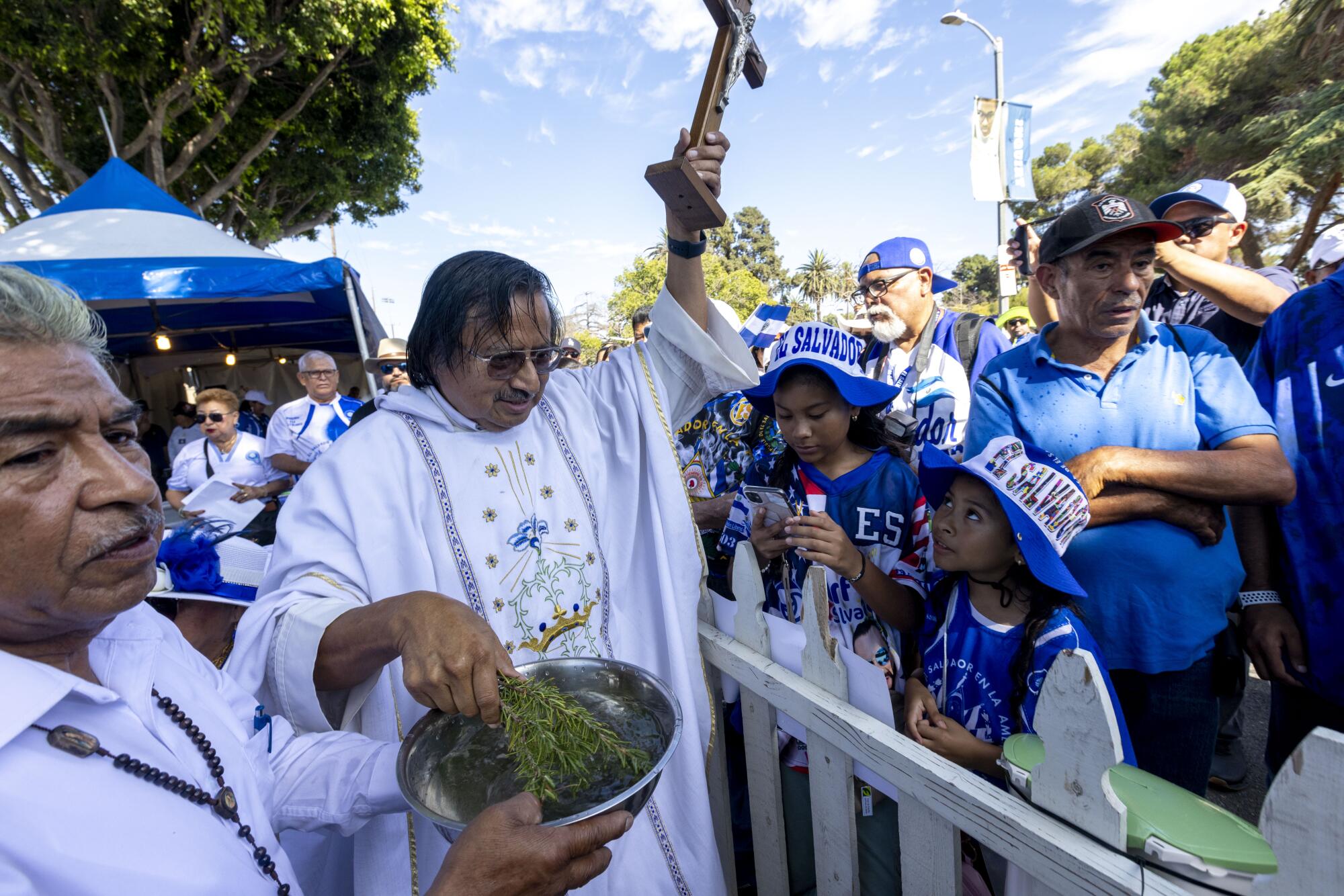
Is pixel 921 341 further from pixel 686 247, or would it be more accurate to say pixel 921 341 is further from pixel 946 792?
pixel 946 792

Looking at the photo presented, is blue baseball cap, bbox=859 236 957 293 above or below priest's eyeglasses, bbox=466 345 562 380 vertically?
above

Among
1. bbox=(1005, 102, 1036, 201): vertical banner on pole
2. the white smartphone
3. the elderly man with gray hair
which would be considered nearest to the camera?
the white smartphone

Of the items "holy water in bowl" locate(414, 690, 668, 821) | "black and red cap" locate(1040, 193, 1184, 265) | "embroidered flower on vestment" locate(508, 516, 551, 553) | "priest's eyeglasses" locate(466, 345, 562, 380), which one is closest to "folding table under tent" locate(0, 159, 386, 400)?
"priest's eyeglasses" locate(466, 345, 562, 380)

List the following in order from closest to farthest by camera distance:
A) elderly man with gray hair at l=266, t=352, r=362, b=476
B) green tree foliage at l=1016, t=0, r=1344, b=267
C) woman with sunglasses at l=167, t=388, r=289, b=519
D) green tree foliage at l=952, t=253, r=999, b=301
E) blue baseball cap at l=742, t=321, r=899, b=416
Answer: blue baseball cap at l=742, t=321, r=899, b=416
woman with sunglasses at l=167, t=388, r=289, b=519
elderly man with gray hair at l=266, t=352, r=362, b=476
green tree foliage at l=1016, t=0, r=1344, b=267
green tree foliage at l=952, t=253, r=999, b=301

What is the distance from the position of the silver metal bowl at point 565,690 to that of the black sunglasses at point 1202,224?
3.22m

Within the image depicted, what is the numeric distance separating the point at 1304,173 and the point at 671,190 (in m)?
24.5

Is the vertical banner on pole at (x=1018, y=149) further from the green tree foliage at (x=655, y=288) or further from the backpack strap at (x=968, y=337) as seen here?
the green tree foliage at (x=655, y=288)

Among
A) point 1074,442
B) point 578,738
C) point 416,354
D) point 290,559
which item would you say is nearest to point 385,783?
point 578,738

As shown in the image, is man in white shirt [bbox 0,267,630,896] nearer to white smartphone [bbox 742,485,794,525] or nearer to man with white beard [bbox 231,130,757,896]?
man with white beard [bbox 231,130,757,896]

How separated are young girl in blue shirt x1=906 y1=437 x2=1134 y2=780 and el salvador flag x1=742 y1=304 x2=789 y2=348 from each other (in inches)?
131

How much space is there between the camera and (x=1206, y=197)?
2.75 metres

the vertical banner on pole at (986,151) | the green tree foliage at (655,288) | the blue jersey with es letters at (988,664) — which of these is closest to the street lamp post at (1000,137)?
the vertical banner on pole at (986,151)

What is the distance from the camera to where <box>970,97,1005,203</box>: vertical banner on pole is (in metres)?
10.0

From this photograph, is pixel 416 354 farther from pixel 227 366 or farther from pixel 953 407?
pixel 227 366
